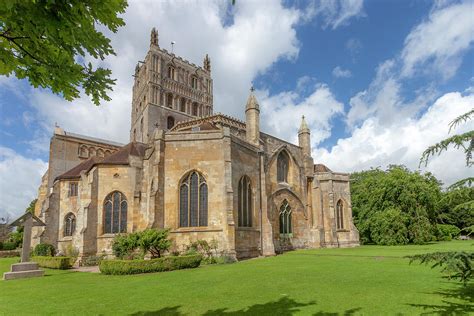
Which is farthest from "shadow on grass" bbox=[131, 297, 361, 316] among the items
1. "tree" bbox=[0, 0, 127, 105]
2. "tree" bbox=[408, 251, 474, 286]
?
"tree" bbox=[0, 0, 127, 105]

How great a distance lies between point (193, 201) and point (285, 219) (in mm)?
11290

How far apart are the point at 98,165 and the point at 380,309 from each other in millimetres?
23003

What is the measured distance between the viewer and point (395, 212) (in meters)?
33.7

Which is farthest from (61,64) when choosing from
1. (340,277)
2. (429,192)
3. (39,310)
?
(429,192)

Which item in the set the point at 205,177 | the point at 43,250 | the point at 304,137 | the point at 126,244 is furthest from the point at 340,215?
the point at 43,250

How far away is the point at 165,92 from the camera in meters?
54.0

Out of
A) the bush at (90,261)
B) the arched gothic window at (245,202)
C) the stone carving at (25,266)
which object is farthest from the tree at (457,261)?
the bush at (90,261)

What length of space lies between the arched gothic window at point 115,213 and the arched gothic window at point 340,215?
70.9 ft

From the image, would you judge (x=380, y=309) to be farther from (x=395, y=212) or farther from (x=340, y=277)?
(x=395, y=212)

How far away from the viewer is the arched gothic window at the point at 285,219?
30062mm

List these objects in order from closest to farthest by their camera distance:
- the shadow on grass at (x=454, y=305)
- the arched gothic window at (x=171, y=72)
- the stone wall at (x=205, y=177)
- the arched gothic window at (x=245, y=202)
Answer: the shadow on grass at (x=454, y=305) < the stone wall at (x=205, y=177) < the arched gothic window at (x=245, y=202) < the arched gothic window at (x=171, y=72)

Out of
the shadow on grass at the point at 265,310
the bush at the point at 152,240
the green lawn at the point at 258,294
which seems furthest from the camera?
the bush at the point at 152,240

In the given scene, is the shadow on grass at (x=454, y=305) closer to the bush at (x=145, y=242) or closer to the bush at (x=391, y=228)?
the bush at (x=145, y=242)

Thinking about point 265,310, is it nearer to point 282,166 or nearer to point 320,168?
point 282,166
